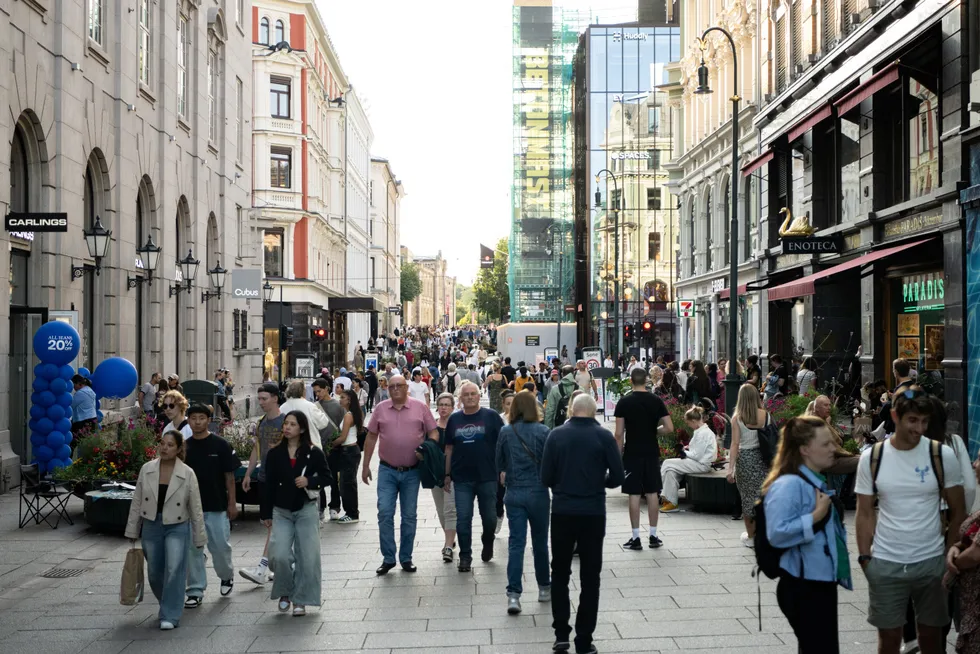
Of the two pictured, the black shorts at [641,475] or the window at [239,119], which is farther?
the window at [239,119]

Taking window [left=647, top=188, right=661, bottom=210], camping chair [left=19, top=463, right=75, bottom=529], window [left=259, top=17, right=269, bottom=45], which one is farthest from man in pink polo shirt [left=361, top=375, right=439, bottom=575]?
window [left=647, top=188, right=661, bottom=210]

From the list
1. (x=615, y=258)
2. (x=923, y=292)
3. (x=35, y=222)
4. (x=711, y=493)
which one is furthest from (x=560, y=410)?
(x=615, y=258)

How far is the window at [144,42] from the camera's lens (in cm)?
2405

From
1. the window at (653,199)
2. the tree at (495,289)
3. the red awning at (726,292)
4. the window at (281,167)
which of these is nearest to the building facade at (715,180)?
the red awning at (726,292)

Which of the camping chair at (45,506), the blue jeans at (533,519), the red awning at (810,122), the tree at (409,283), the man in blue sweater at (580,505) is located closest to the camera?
the man in blue sweater at (580,505)

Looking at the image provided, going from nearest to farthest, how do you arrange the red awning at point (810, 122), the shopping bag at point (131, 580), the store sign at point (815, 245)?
the shopping bag at point (131, 580) < the red awning at point (810, 122) < the store sign at point (815, 245)

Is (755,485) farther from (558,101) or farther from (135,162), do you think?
(558,101)

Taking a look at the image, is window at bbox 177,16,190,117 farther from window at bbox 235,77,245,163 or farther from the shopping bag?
the shopping bag

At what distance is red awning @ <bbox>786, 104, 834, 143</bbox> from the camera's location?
77.2ft

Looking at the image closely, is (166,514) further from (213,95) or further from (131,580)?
(213,95)

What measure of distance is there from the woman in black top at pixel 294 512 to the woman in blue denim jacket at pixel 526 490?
147 centimetres

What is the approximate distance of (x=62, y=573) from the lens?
34.8ft

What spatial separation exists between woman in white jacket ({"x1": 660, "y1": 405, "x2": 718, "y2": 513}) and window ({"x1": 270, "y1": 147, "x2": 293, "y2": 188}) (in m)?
41.3

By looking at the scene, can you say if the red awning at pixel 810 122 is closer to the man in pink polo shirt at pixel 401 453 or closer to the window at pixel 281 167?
the man in pink polo shirt at pixel 401 453
